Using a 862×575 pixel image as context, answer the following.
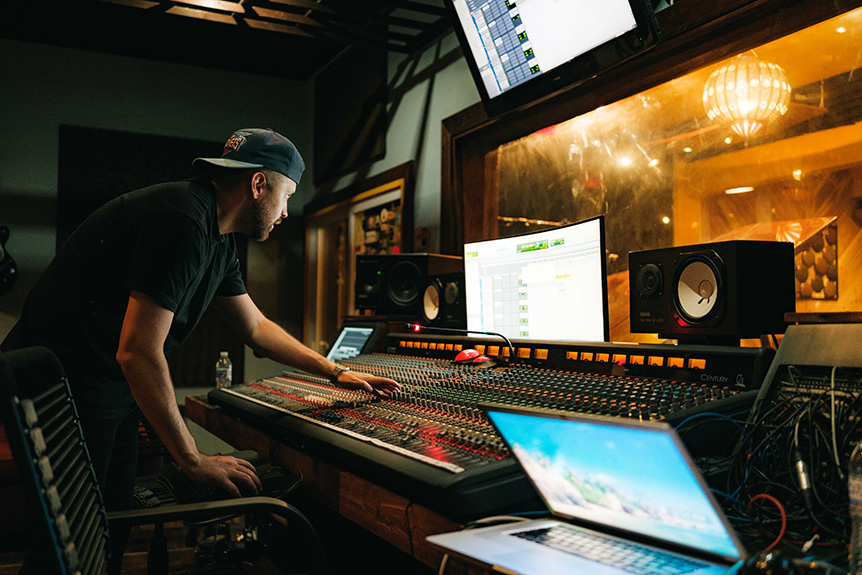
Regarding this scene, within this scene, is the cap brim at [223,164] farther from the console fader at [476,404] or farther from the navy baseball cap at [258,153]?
the console fader at [476,404]

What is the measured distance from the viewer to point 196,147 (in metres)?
5.14

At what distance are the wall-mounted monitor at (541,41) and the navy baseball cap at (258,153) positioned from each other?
96cm

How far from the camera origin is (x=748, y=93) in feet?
7.01

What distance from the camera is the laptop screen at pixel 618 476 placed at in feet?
2.21

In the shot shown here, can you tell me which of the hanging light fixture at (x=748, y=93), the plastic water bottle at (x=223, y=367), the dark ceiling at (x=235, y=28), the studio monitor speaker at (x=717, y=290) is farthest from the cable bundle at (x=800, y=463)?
the plastic water bottle at (x=223, y=367)

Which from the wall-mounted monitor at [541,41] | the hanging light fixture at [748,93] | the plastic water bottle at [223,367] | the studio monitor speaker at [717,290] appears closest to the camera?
the studio monitor speaker at [717,290]

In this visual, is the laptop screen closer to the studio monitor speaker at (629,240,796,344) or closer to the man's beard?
the studio monitor speaker at (629,240,796,344)

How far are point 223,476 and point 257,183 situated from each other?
0.73 meters

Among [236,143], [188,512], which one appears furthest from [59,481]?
[236,143]

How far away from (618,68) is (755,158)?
0.55m

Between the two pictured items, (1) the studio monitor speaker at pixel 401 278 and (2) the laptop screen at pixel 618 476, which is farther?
(1) the studio monitor speaker at pixel 401 278

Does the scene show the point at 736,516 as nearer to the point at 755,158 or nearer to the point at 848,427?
the point at 848,427

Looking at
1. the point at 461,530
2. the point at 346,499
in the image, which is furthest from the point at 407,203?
the point at 461,530

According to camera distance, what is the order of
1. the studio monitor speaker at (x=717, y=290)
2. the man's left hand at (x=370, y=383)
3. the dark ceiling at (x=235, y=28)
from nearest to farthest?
the studio monitor speaker at (x=717, y=290)
the man's left hand at (x=370, y=383)
the dark ceiling at (x=235, y=28)
